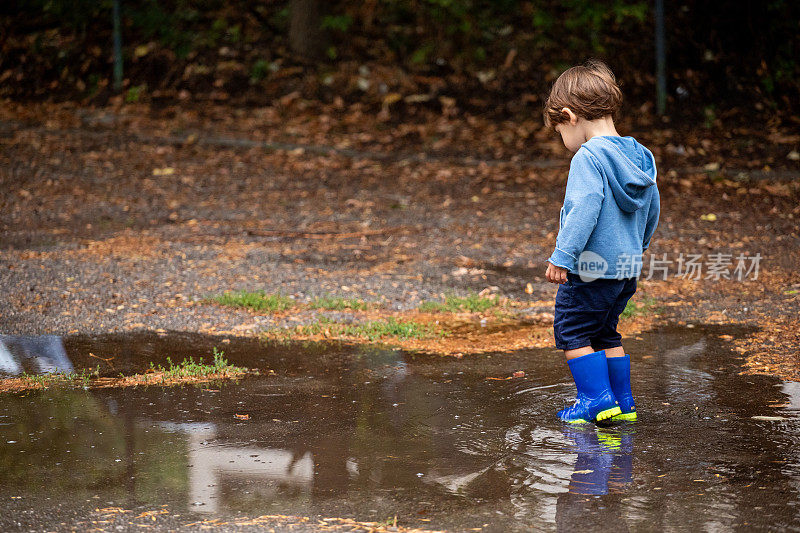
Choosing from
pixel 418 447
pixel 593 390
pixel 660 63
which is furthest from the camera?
pixel 660 63

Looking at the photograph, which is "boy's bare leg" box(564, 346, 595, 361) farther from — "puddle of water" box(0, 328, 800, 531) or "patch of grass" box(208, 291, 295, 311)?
"patch of grass" box(208, 291, 295, 311)

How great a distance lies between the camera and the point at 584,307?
13.2 feet

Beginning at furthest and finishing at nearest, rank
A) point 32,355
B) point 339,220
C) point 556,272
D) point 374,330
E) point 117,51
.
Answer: point 117,51, point 339,220, point 374,330, point 32,355, point 556,272

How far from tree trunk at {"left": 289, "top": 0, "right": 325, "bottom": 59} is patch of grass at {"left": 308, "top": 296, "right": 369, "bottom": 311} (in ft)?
33.0

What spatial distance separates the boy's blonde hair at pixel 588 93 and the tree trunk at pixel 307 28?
12.0 m

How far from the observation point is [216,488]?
334 cm

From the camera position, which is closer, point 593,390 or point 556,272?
point 556,272

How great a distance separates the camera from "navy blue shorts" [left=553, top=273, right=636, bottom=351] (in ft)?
13.1

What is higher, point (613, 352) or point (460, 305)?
point (613, 352)

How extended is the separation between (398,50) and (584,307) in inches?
482

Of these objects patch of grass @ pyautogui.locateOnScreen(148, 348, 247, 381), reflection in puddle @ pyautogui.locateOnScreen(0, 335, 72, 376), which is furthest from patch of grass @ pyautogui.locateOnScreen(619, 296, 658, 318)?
reflection in puddle @ pyautogui.locateOnScreen(0, 335, 72, 376)

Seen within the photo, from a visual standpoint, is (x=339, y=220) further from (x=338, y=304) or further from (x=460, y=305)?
(x=460, y=305)

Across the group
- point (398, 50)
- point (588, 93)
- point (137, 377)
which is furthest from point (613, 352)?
point (398, 50)

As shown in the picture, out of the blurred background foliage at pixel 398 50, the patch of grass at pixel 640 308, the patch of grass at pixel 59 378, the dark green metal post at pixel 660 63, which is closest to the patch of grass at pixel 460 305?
the patch of grass at pixel 640 308
